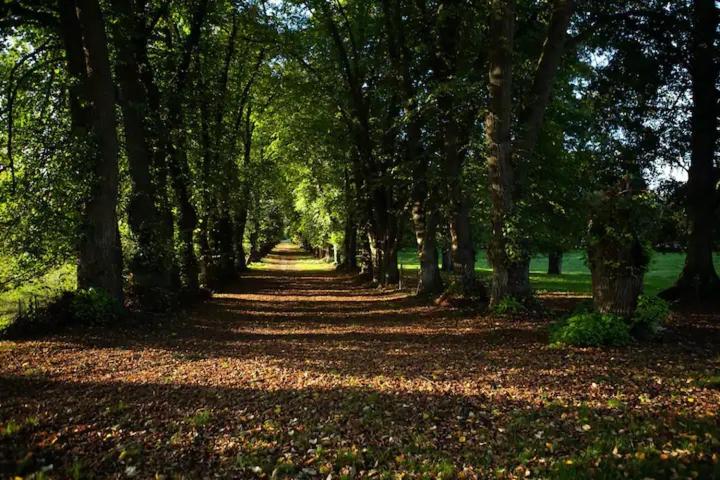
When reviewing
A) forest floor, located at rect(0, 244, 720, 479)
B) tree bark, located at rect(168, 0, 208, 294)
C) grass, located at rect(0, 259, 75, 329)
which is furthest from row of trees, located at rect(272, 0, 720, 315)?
grass, located at rect(0, 259, 75, 329)

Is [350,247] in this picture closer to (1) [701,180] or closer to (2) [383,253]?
(2) [383,253]

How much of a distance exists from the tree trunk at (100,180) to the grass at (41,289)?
0.86 metres

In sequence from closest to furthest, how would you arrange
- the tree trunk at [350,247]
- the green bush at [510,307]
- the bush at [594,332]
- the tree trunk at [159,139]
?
the bush at [594,332], the green bush at [510,307], the tree trunk at [159,139], the tree trunk at [350,247]

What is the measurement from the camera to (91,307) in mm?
10523

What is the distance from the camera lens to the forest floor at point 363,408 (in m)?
4.45

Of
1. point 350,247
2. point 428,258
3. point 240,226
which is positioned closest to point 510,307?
point 428,258

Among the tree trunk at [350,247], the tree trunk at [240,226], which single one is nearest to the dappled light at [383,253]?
the tree trunk at [240,226]

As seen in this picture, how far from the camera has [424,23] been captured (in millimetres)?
14141

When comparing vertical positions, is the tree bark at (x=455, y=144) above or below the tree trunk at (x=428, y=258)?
above

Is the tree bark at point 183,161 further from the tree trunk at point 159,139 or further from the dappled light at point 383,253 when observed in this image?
the tree trunk at point 159,139

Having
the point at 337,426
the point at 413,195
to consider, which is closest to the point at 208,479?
the point at 337,426

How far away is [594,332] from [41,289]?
36.7 ft

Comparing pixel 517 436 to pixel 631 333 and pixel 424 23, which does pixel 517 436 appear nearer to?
pixel 631 333

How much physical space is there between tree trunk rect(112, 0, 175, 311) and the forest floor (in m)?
3.55
